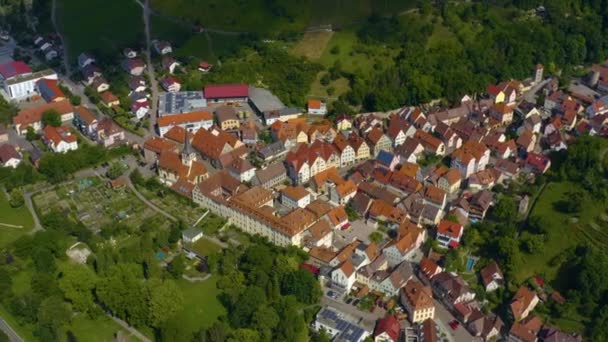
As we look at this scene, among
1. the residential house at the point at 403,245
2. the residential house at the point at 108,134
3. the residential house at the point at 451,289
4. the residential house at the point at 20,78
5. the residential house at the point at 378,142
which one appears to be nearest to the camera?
the residential house at the point at 451,289

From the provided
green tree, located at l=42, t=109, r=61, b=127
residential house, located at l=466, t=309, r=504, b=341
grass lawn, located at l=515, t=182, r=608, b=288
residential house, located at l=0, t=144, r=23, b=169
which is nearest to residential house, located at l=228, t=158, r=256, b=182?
residential house, located at l=0, t=144, r=23, b=169

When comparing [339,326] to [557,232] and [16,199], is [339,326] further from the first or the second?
[16,199]

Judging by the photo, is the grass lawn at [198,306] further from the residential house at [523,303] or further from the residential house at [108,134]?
the residential house at [108,134]

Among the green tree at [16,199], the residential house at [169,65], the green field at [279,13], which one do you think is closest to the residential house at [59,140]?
the green tree at [16,199]

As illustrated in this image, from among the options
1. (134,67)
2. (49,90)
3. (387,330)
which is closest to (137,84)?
(134,67)

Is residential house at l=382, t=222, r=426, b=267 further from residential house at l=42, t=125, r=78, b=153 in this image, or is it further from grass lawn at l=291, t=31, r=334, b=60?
grass lawn at l=291, t=31, r=334, b=60
